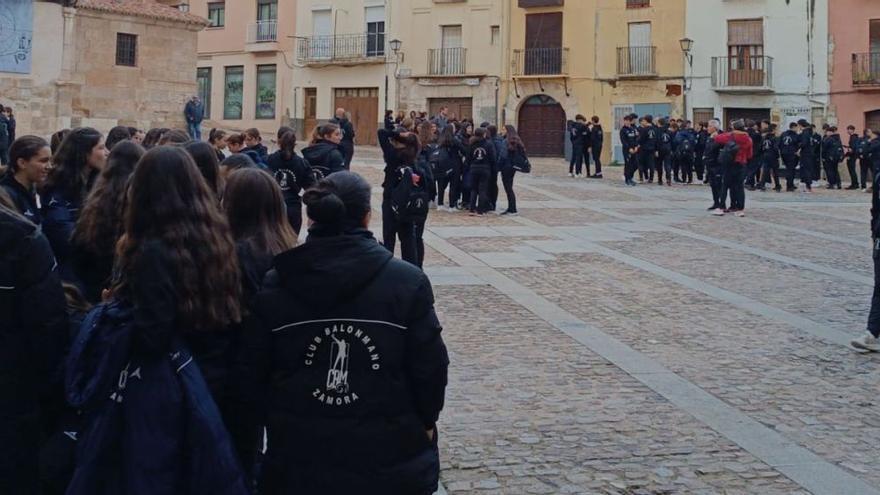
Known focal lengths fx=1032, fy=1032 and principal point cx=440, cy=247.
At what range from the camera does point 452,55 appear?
43406mm

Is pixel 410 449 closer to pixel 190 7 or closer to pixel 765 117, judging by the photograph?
pixel 765 117

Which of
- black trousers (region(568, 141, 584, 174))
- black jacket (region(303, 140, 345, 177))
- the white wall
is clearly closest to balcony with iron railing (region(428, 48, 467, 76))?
the white wall

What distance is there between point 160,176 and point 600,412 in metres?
3.92

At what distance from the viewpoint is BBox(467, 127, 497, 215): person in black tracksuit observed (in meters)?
17.8

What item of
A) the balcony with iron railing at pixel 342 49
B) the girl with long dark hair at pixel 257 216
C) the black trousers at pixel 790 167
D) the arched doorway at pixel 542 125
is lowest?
the girl with long dark hair at pixel 257 216

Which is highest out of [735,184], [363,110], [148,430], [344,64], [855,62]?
[344,64]

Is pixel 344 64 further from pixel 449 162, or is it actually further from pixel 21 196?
pixel 21 196

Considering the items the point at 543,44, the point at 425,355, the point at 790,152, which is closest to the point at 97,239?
the point at 425,355

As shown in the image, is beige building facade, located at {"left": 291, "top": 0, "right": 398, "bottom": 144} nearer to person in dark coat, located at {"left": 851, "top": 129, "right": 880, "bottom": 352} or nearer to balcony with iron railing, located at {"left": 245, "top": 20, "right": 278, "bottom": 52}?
balcony with iron railing, located at {"left": 245, "top": 20, "right": 278, "bottom": 52}

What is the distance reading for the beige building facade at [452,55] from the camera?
42.8 metres

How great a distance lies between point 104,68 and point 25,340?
28.1m

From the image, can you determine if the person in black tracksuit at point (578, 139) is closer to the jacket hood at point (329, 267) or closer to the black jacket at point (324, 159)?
the black jacket at point (324, 159)

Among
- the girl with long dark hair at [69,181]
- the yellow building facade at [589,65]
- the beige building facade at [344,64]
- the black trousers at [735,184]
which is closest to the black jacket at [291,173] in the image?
the girl with long dark hair at [69,181]

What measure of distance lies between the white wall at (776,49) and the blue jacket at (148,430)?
3770cm
